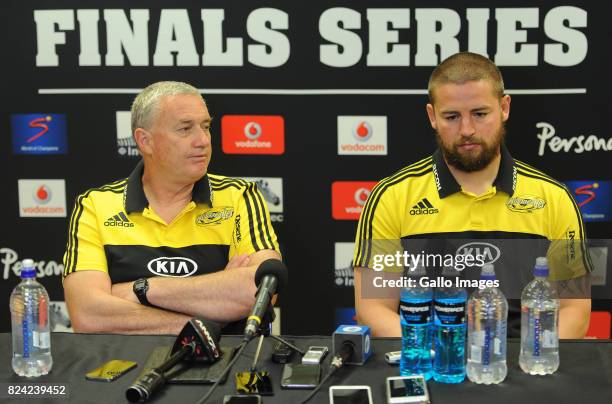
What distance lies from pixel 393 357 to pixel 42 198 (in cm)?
235

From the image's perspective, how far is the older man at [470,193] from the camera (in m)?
2.62

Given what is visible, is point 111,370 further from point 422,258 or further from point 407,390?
point 422,258

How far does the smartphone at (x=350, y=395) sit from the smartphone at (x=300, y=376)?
7 centimetres

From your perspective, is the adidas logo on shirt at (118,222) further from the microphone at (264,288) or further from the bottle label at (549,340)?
the bottle label at (549,340)

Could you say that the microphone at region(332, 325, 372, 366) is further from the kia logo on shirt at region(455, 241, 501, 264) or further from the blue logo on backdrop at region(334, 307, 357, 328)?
the blue logo on backdrop at region(334, 307, 357, 328)

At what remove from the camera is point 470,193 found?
2.71 m

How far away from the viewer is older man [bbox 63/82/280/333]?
2.70 metres

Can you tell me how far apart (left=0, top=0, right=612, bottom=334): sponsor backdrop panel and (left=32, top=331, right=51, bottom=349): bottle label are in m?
1.79

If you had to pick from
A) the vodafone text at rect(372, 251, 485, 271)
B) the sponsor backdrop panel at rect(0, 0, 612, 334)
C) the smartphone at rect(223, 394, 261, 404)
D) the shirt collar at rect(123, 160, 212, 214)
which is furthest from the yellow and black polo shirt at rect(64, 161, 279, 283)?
the smartphone at rect(223, 394, 261, 404)

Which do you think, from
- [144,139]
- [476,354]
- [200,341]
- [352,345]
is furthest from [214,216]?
[476,354]

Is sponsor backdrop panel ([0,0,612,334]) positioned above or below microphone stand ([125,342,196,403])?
above

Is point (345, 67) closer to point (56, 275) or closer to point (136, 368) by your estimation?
point (56, 275)

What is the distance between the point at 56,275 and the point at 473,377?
2506 mm

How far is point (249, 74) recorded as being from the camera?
11.4 feet
